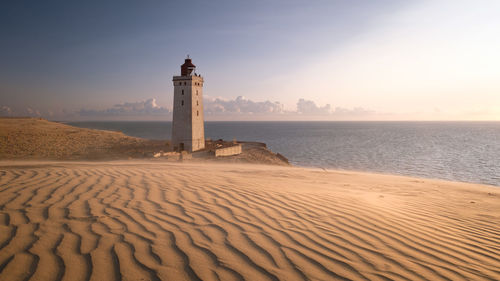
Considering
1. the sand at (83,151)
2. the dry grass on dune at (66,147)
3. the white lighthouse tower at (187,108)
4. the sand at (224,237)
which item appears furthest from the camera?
the white lighthouse tower at (187,108)

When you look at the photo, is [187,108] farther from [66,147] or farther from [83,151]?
[66,147]

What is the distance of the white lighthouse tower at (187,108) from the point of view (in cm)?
2523

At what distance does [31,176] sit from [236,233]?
597cm

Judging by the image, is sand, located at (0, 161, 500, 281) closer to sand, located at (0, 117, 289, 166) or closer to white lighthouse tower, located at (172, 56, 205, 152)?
sand, located at (0, 117, 289, 166)

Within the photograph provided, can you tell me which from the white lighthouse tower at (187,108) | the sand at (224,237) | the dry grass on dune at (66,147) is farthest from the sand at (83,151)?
the sand at (224,237)

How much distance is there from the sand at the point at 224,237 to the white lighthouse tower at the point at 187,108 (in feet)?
65.7

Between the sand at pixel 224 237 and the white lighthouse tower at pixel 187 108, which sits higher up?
the white lighthouse tower at pixel 187 108

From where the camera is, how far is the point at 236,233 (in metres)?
3.62

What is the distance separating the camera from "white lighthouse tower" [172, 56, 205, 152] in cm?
2523

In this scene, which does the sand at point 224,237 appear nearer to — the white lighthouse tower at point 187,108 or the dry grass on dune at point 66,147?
the dry grass on dune at point 66,147

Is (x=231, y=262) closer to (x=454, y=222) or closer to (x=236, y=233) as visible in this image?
(x=236, y=233)

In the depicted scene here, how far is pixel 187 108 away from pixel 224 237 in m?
23.1

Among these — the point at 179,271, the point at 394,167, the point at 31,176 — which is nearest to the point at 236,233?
the point at 179,271

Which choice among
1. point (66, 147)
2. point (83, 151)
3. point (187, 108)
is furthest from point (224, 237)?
point (66, 147)
